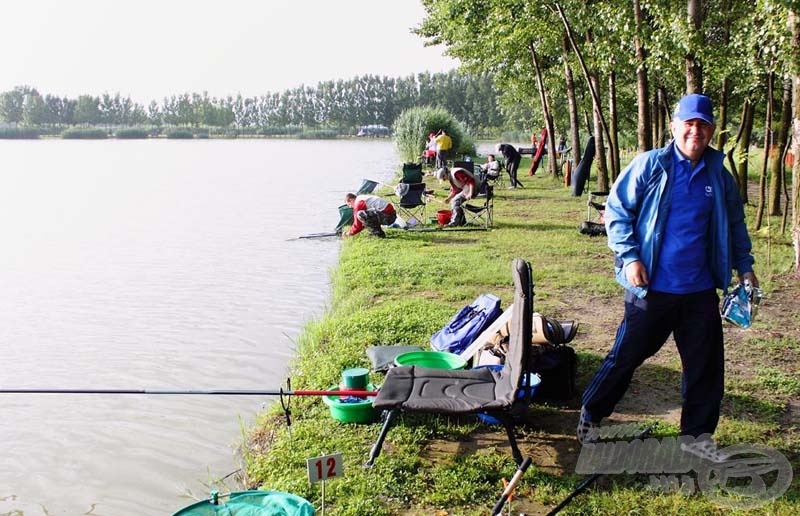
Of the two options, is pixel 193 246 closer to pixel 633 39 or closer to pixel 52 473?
pixel 633 39

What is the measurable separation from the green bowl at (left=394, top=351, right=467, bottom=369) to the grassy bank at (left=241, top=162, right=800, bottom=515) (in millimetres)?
264

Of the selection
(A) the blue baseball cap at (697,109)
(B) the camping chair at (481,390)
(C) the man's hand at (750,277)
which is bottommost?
(B) the camping chair at (481,390)

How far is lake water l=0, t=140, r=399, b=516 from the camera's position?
178 inches

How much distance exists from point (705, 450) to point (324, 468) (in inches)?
79.3

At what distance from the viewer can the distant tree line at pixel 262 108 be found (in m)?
123

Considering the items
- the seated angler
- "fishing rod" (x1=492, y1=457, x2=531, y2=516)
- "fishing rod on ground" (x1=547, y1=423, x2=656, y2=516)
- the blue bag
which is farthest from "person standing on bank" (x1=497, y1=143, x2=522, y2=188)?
"fishing rod" (x1=492, y1=457, x2=531, y2=516)

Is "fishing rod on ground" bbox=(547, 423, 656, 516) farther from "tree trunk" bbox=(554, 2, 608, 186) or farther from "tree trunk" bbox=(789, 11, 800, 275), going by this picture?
"tree trunk" bbox=(554, 2, 608, 186)

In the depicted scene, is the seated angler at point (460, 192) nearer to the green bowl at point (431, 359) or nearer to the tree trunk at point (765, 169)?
the tree trunk at point (765, 169)

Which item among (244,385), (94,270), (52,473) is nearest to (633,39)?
(244,385)

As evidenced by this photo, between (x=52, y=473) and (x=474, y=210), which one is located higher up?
(x=474, y=210)

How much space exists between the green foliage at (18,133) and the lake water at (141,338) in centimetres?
10145

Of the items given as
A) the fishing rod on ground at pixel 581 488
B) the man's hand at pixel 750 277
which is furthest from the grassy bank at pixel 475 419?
the man's hand at pixel 750 277

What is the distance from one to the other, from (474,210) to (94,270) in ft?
20.4

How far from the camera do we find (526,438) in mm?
4184
